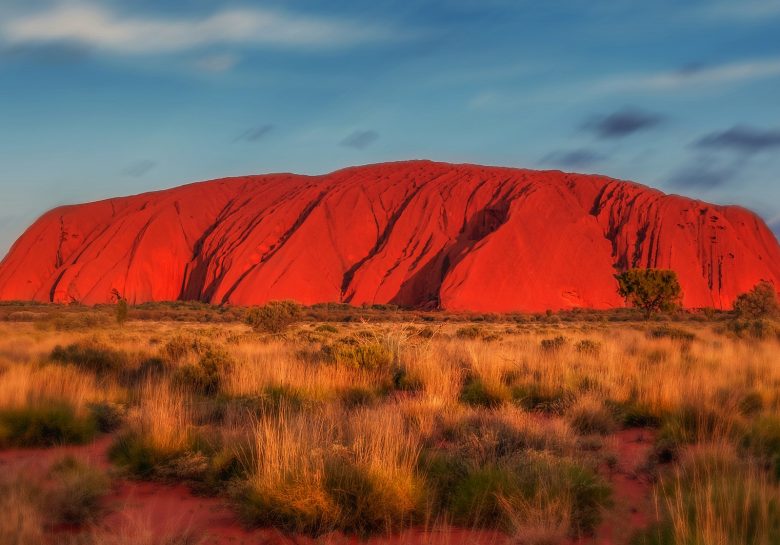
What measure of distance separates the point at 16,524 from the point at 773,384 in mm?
8904

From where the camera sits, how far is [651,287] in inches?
1421

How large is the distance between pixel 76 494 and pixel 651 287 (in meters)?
35.6

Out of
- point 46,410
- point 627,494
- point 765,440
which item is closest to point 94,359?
point 46,410

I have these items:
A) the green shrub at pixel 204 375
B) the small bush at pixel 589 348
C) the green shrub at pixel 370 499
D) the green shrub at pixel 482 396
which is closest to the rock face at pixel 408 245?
the small bush at pixel 589 348

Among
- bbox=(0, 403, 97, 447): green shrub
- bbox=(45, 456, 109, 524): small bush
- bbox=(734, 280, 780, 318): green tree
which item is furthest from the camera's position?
bbox=(734, 280, 780, 318): green tree

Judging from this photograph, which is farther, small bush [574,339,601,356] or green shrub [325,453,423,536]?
small bush [574,339,601,356]

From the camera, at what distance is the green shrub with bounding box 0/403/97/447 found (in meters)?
6.77

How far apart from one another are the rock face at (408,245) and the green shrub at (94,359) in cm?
3602

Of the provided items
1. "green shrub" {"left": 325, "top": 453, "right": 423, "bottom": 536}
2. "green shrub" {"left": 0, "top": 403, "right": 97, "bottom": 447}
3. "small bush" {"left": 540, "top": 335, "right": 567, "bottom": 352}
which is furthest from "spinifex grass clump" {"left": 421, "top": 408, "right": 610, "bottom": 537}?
"small bush" {"left": 540, "top": 335, "right": 567, "bottom": 352}

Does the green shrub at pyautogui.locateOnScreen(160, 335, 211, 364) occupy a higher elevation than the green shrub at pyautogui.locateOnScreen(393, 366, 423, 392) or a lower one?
higher

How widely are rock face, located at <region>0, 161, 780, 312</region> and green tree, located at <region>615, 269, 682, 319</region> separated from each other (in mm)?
12937

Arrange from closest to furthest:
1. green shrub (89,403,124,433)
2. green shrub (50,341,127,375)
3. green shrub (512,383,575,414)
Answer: green shrub (89,403,124,433) → green shrub (512,383,575,414) → green shrub (50,341,127,375)

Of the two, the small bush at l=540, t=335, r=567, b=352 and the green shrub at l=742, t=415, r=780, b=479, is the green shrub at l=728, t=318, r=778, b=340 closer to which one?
the small bush at l=540, t=335, r=567, b=352

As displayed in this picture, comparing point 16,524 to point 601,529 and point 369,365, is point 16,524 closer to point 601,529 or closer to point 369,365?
point 601,529
